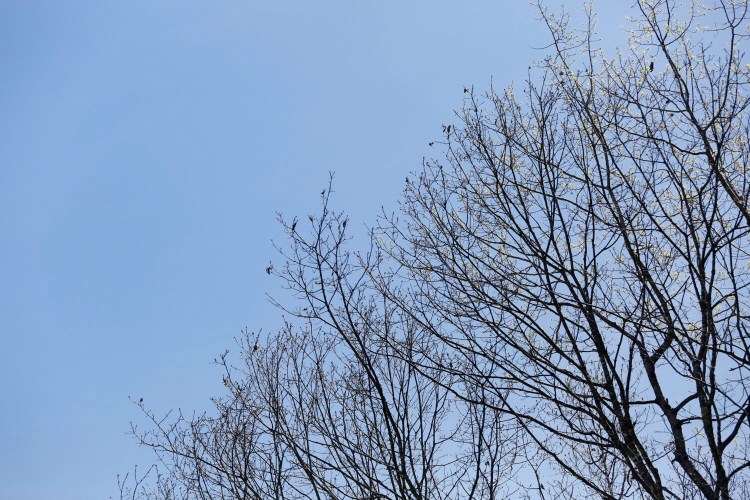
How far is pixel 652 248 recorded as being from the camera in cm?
493

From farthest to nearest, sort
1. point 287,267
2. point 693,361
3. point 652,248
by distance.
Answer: point 287,267, point 652,248, point 693,361

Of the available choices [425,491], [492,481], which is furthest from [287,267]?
[492,481]

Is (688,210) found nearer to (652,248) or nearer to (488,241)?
(652,248)

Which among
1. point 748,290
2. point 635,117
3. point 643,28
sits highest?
point 643,28

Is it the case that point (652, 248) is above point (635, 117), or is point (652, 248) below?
below

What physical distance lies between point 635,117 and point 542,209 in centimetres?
101

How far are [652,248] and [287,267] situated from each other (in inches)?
113

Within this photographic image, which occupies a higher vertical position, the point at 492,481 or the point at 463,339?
the point at 463,339

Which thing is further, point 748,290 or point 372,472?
point 372,472

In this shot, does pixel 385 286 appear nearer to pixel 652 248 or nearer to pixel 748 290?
pixel 652 248

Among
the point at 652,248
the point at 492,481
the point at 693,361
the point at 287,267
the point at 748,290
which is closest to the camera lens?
the point at 693,361

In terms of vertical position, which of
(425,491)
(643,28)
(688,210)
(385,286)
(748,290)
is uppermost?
(643,28)

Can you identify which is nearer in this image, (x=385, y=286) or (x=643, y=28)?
(x=643, y=28)

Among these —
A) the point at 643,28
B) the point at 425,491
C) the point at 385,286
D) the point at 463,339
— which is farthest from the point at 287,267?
the point at 643,28
